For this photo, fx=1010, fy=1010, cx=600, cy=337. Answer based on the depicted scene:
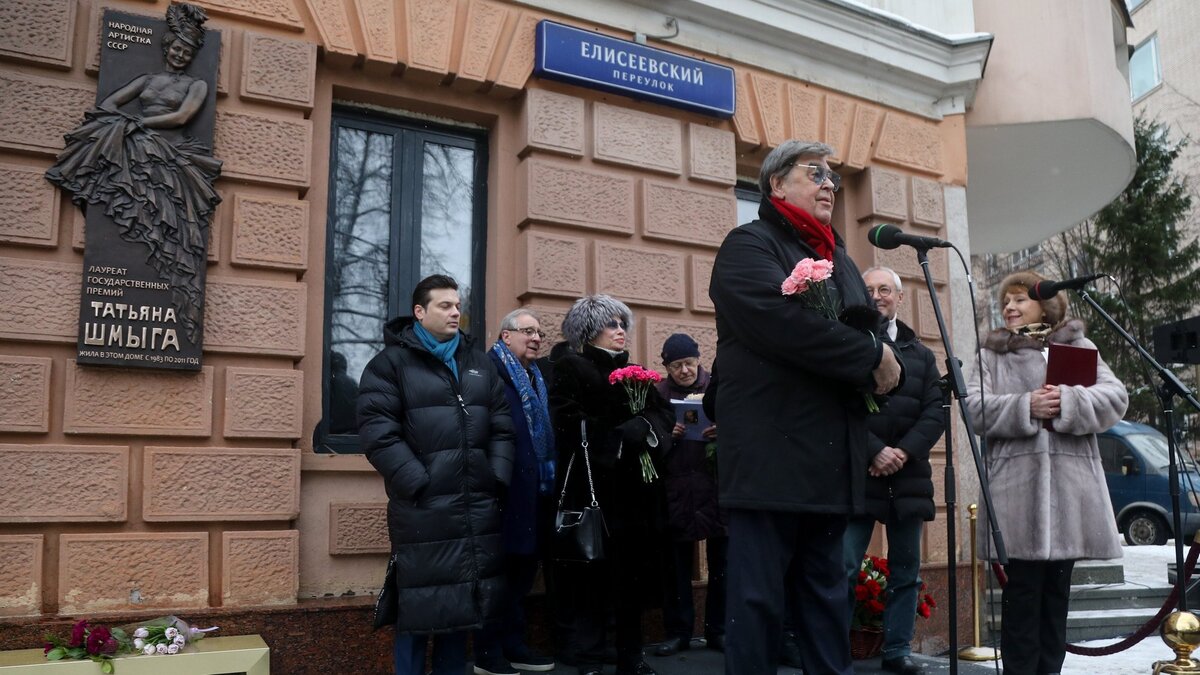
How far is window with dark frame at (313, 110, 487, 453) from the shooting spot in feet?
19.9

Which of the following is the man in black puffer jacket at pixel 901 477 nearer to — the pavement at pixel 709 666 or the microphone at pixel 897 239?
the pavement at pixel 709 666

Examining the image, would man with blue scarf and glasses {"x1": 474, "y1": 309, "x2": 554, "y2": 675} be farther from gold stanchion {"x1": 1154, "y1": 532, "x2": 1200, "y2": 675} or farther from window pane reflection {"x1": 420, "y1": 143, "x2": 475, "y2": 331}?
gold stanchion {"x1": 1154, "y1": 532, "x2": 1200, "y2": 675}

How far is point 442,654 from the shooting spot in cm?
470

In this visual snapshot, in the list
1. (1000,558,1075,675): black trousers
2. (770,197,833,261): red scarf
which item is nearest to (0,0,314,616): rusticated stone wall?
(770,197,833,261): red scarf

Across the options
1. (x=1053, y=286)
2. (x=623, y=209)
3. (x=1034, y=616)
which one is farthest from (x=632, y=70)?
(x=1034, y=616)

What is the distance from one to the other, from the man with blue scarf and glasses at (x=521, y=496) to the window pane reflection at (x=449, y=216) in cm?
97

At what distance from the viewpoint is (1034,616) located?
4605 mm

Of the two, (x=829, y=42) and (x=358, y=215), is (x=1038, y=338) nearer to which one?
(x=829, y=42)

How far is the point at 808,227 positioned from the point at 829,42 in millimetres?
4409

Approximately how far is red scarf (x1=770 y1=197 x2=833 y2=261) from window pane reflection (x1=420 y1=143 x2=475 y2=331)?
3071 mm

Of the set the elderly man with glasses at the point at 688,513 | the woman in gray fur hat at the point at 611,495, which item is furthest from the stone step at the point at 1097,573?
the woman in gray fur hat at the point at 611,495

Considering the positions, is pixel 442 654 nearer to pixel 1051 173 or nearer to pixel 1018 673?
pixel 1018 673

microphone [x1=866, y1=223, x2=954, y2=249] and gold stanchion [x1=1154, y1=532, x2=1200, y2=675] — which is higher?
microphone [x1=866, y1=223, x2=954, y2=249]

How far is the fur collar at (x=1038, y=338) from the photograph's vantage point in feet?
A: 16.2
